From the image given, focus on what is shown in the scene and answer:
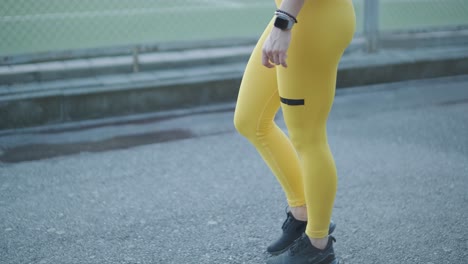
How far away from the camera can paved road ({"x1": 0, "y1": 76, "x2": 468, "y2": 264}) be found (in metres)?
3.18

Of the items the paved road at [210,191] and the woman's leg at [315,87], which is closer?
the woman's leg at [315,87]

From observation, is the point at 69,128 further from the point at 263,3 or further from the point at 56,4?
the point at 263,3

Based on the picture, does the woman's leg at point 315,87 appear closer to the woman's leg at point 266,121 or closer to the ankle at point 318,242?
the ankle at point 318,242

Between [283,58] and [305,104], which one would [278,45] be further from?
[305,104]

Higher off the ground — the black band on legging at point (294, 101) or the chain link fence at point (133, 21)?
the black band on legging at point (294, 101)

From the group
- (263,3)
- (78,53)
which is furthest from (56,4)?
(263,3)

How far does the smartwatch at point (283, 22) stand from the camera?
2.28 meters

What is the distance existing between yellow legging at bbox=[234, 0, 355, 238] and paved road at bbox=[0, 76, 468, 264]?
0.54 m

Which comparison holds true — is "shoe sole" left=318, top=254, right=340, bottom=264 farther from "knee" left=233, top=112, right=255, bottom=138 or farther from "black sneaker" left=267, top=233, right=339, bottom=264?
"knee" left=233, top=112, right=255, bottom=138

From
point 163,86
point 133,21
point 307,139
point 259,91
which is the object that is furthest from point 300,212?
point 133,21

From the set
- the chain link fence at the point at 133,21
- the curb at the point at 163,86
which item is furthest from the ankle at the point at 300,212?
the chain link fence at the point at 133,21

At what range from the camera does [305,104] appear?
2.46 metres

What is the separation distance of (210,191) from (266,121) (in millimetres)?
1350

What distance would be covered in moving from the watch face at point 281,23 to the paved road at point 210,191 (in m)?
1.23
